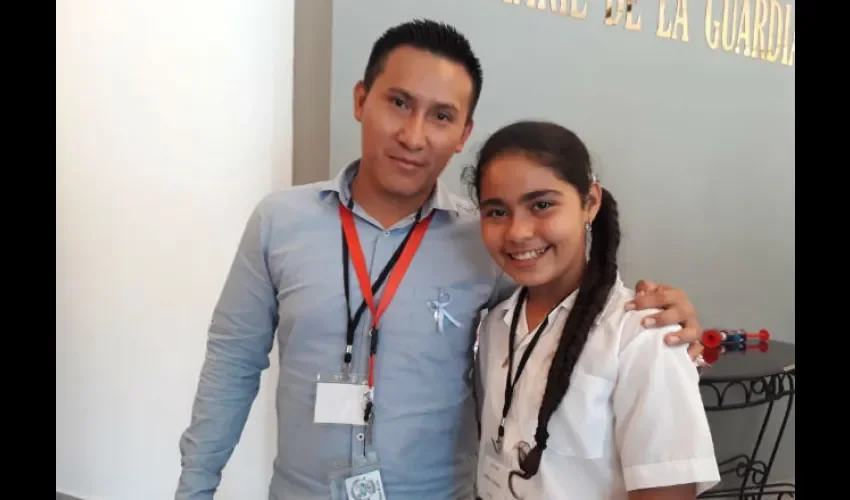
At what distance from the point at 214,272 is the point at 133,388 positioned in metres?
0.53

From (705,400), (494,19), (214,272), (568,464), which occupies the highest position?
(494,19)

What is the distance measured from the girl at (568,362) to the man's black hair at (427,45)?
19cm

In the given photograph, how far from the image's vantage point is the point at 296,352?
111cm

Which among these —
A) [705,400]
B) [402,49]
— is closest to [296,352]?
[402,49]

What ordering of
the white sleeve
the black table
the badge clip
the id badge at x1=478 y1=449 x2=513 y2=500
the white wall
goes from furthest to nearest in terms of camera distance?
1. the white wall
2. the black table
3. the badge clip
4. the id badge at x1=478 y1=449 x2=513 y2=500
5. the white sleeve

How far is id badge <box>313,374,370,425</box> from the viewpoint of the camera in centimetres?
104

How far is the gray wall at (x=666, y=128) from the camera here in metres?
1.71

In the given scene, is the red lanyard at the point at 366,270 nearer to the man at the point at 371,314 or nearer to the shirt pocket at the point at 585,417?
the man at the point at 371,314

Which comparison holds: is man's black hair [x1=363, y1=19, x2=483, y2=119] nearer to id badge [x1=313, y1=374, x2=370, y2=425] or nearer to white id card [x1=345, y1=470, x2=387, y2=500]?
id badge [x1=313, y1=374, x2=370, y2=425]

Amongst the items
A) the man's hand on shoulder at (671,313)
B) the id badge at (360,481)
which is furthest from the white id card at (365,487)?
the man's hand on shoulder at (671,313)

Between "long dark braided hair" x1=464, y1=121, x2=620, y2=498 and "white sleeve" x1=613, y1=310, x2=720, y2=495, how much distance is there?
84mm

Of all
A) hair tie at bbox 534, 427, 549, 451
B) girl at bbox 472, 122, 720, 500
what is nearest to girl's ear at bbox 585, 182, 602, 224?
girl at bbox 472, 122, 720, 500
